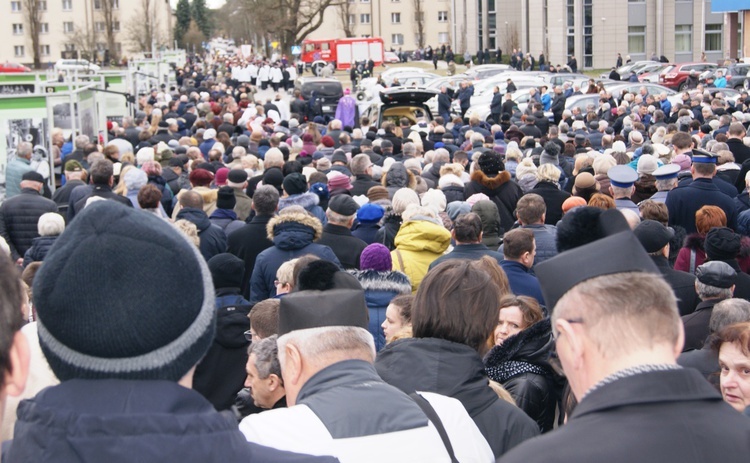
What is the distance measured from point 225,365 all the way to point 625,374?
3.82m

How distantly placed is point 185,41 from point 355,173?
365ft

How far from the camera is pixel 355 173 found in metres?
12.2

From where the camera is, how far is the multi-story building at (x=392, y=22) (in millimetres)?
100062

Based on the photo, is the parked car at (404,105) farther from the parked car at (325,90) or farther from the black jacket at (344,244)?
the black jacket at (344,244)

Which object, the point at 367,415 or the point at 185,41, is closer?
the point at 367,415

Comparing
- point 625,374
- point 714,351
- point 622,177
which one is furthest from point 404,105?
point 625,374

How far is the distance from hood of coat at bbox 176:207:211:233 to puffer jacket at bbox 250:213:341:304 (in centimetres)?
139

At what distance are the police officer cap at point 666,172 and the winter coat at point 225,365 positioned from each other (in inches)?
242

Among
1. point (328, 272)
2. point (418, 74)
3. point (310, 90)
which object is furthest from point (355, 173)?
point (418, 74)

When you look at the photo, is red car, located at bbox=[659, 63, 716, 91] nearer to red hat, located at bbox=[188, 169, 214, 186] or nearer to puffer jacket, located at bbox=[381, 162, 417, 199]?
puffer jacket, located at bbox=[381, 162, 417, 199]

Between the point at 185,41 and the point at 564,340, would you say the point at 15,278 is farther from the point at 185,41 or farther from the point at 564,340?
the point at 185,41

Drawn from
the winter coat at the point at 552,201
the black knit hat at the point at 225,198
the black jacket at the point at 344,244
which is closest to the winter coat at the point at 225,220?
the black knit hat at the point at 225,198

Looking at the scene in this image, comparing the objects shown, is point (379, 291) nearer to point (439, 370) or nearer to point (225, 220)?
point (439, 370)

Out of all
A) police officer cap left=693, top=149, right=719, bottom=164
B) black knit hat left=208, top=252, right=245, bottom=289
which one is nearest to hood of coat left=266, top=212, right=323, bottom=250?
black knit hat left=208, top=252, right=245, bottom=289
